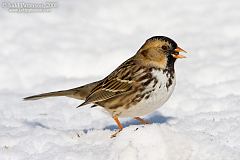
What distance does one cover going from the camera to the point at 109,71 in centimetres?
1000

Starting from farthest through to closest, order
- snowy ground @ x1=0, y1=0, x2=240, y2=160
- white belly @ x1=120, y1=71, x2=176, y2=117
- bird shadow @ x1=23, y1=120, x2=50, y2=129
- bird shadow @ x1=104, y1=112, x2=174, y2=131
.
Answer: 1. bird shadow @ x1=104, y1=112, x2=174, y2=131
2. bird shadow @ x1=23, y1=120, x2=50, y2=129
3. white belly @ x1=120, y1=71, x2=176, y2=117
4. snowy ground @ x1=0, y1=0, x2=240, y2=160

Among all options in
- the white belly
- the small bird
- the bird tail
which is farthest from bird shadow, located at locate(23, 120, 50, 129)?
the white belly

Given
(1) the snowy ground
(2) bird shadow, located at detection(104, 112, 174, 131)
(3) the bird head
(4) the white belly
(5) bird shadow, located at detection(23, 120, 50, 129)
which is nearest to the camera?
(1) the snowy ground

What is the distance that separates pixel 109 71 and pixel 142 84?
2.88 m

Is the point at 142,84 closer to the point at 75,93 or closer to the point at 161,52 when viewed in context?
the point at 161,52

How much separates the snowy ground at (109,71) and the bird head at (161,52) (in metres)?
0.76

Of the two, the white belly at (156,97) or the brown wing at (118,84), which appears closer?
the white belly at (156,97)

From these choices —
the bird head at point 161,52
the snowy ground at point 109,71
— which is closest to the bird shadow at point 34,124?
the snowy ground at point 109,71

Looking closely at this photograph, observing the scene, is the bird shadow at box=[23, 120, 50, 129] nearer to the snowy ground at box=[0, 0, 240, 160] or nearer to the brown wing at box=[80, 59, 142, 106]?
the snowy ground at box=[0, 0, 240, 160]

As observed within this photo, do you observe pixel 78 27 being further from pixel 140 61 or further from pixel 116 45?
pixel 140 61

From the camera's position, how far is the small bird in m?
7.08

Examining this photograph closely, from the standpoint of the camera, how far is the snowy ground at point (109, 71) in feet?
20.4

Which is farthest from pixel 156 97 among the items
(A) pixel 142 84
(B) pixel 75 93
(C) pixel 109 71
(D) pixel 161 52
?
(C) pixel 109 71

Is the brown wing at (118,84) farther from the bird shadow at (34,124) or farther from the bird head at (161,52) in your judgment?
the bird shadow at (34,124)
